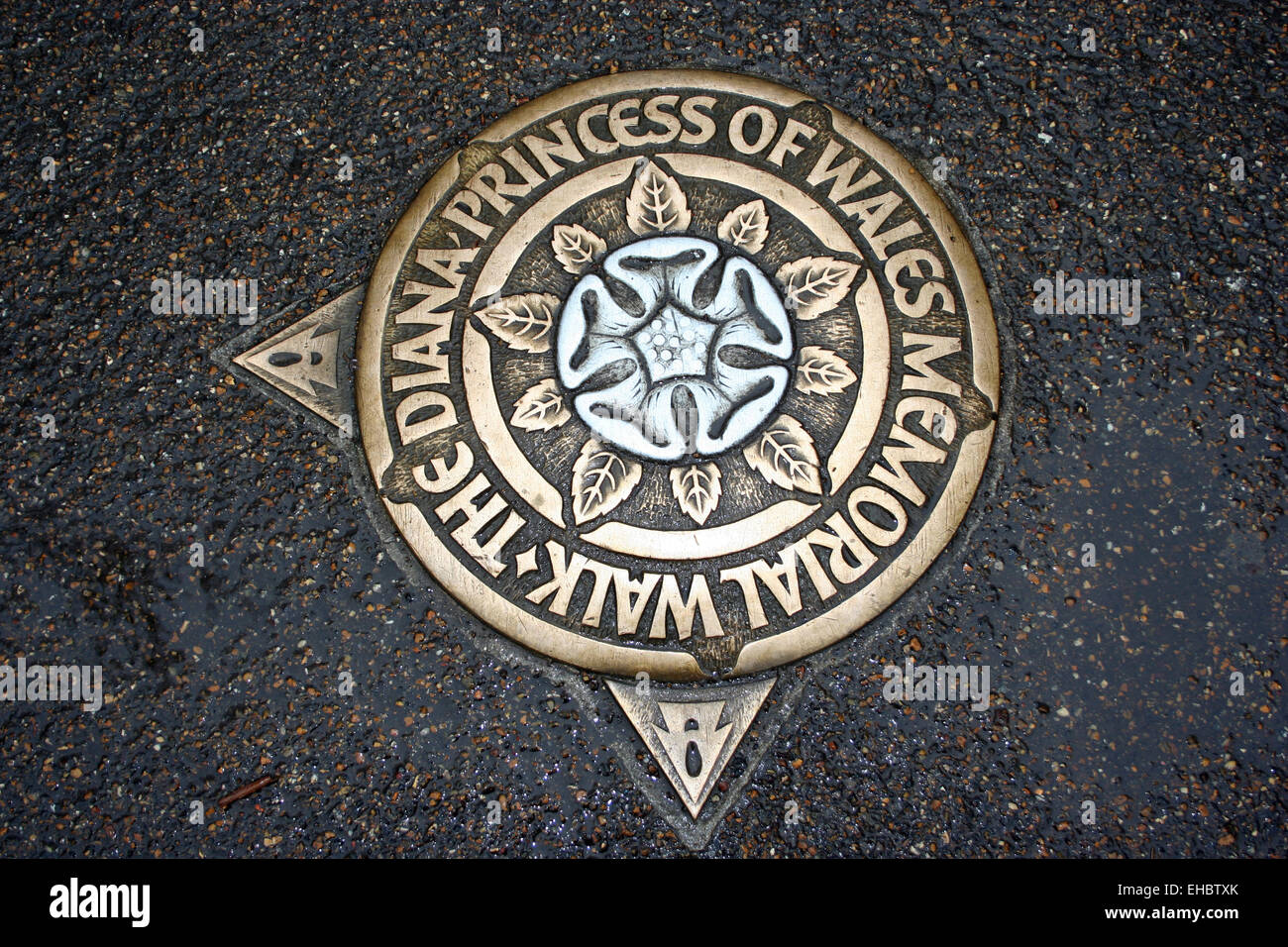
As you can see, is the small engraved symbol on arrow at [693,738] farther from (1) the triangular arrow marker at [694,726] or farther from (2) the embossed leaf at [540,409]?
(2) the embossed leaf at [540,409]

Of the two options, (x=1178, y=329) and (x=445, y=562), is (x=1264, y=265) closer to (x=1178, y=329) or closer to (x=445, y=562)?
(x=1178, y=329)

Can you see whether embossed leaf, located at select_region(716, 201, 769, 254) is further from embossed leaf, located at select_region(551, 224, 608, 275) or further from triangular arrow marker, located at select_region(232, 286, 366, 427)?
triangular arrow marker, located at select_region(232, 286, 366, 427)

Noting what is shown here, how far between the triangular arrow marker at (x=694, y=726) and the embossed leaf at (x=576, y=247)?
0.89 m

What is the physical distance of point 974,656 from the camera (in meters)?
1.82

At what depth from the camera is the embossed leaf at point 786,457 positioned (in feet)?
6.17

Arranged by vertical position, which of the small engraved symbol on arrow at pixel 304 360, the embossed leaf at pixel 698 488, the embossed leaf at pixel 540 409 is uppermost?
the small engraved symbol on arrow at pixel 304 360

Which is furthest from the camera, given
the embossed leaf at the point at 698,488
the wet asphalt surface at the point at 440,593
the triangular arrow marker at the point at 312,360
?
the triangular arrow marker at the point at 312,360

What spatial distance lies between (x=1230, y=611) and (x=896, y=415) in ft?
2.53

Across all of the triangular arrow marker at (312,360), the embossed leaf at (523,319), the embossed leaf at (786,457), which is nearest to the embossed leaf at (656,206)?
the embossed leaf at (523,319)

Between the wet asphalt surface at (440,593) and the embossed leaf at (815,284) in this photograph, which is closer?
the wet asphalt surface at (440,593)

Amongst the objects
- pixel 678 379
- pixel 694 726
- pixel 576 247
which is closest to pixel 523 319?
pixel 576 247

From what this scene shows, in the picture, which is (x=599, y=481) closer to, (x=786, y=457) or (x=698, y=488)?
(x=698, y=488)

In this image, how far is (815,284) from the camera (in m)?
1.96

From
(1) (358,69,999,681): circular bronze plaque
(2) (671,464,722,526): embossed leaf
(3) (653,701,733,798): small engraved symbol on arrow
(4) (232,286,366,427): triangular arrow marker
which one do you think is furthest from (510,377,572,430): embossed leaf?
(3) (653,701,733,798): small engraved symbol on arrow
